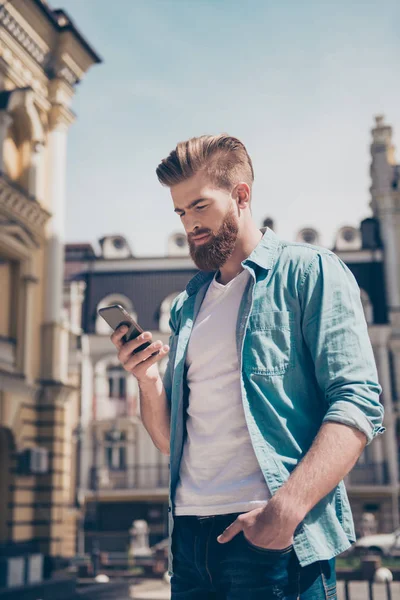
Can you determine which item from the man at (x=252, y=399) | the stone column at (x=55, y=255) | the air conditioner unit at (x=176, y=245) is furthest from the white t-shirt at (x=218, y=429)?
the air conditioner unit at (x=176, y=245)

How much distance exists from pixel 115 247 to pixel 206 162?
33.9 m

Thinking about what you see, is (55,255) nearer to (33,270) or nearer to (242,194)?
(33,270)

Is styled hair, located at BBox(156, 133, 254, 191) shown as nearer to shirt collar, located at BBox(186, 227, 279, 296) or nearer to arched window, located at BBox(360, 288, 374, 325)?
shirt collar, located at BBox(186, 227, 279, 296)

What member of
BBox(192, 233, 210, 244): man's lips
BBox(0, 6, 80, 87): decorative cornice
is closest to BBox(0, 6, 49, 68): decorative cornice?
BBox(0, 6, 80, 87): decorative cornice

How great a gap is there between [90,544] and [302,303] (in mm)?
30122

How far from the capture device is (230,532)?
1.87 m

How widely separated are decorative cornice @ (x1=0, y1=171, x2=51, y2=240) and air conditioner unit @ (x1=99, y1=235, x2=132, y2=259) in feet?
61.0

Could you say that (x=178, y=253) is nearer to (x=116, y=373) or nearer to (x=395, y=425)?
(x=116, y=373)

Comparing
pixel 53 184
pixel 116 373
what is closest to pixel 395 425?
pixel 116 373

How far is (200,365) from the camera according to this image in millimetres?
2234

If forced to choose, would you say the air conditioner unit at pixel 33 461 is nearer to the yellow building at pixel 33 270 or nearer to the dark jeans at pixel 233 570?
the yellow building at pixel 33 270

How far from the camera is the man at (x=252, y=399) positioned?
186 cm

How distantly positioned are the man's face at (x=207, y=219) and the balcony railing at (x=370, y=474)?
98.7ft

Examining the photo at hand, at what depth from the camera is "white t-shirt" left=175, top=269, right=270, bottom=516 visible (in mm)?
1994
